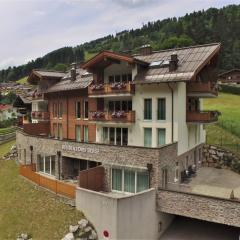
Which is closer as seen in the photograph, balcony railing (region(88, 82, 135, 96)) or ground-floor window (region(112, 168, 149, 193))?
ground-floor window (region(112, 168, 149, 193))

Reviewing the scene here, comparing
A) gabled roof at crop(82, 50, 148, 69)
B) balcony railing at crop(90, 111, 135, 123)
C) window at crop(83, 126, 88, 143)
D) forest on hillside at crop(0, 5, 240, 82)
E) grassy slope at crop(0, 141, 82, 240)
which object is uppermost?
forest on hillside at crop(0, 5, 240, 82)

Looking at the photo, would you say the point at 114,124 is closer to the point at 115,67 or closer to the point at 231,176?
the point at 115,67

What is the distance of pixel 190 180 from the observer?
27812mm

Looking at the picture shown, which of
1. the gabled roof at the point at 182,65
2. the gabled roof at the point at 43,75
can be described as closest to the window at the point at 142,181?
the gabled roof at the point at 182,65

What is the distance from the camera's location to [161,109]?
2742cm

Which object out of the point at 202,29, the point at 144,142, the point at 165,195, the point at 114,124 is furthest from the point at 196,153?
the point at 202,29

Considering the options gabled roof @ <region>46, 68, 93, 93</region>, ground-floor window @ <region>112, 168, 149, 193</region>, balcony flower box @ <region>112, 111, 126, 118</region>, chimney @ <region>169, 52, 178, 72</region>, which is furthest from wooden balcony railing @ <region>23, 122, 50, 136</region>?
chimney @ <region>169, 52, 178, 72</region>

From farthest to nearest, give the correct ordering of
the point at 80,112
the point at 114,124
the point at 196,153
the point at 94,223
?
the point at 80,112 → the point at 196,153 → the point at 114,124 → the point at 94,223

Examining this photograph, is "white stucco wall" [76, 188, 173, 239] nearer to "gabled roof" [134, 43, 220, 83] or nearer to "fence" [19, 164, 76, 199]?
"fence" [19, 164, 76, 199]

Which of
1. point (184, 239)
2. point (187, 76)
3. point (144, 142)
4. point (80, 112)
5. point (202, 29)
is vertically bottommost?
point (184, 239)

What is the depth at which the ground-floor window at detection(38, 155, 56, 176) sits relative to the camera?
31.4 m

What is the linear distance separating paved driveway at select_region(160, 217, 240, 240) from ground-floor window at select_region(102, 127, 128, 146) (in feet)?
29.5

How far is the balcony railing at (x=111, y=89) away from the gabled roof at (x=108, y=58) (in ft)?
6.50

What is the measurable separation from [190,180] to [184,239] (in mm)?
6487
